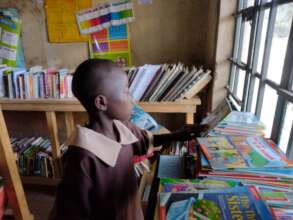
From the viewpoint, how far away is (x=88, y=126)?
0.82 metres

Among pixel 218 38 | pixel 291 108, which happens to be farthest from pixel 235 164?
pixel 218 38

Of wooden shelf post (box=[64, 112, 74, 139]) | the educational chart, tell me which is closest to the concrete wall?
the educational chart

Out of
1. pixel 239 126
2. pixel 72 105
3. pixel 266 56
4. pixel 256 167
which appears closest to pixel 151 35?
pixel 72 105

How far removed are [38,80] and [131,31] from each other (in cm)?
90

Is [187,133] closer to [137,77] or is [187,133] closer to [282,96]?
[282,96]

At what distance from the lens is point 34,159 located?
2.25 metres

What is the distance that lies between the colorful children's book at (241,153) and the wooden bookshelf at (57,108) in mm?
911

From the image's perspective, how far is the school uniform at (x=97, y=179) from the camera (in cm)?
71

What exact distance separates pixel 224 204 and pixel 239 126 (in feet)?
1.42

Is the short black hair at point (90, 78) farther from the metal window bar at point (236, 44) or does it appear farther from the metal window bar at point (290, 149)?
the metal window bar at point (236, 44)

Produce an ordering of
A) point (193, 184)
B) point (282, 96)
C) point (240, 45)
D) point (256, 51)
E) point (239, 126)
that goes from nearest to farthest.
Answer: point (193, 184) < point (282, 96) < point (239, 126) < point (256, 51) < point (240, 45)

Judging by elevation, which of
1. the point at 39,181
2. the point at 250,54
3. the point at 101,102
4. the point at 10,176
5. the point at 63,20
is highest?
the point at 63,20

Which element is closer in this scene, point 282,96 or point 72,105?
point 282,96

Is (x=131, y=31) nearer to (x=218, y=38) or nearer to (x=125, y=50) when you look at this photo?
(x=125, y=50)
